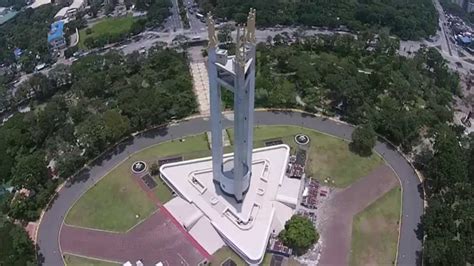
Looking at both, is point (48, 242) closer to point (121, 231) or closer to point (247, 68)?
point (121, 231)

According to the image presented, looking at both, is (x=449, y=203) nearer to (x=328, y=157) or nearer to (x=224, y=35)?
(x=328, y=157)

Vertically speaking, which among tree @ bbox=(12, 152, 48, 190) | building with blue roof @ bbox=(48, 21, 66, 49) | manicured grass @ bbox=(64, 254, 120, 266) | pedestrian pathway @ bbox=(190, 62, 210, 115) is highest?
tree @ bbox=(12, 152, 48, 190)

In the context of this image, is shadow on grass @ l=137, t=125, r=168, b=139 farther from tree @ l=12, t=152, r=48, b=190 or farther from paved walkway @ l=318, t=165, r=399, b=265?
paved walkway @ l=318, t=165, r=399, b=265

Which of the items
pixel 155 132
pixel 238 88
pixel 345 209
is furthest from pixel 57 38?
pixel 345 209

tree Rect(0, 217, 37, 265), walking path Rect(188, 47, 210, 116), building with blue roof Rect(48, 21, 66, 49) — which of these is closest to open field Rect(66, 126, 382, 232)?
tree Rect(0, 217, 37, 265)

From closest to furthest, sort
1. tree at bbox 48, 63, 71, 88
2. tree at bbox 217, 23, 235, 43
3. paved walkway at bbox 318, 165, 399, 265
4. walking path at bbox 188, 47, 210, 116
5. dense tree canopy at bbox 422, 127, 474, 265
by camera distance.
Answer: dense tree canopy at bbox 422, 127, 474, 265, paved walkway at bbox 318, 165, 399, 265, walking path at bbox 188, 47, 210, 116, tree at bbox 48, 63, 71, 88, tree at bbox 217, 23, 235, 43

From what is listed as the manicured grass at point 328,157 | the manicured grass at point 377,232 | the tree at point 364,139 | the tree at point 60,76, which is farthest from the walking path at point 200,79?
the manicured grass at point 377,232

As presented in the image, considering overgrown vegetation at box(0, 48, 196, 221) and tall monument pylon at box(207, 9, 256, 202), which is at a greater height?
tall monument pylon at box(207, 9, 256, 202)
